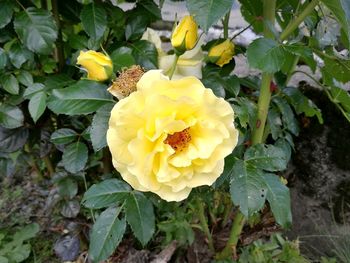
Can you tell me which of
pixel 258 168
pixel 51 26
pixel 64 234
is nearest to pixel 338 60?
pixel 258 168

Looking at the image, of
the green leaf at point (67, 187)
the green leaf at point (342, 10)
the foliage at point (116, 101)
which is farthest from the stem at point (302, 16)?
the green leaf at point (67, 187)

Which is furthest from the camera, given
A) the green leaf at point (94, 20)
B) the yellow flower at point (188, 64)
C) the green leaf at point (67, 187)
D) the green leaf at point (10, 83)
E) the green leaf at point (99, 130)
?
the green leaf at point (67, 187)

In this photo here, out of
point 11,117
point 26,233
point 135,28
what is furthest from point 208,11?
point 26,233

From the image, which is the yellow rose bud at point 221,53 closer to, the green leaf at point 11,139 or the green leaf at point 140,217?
the green leaf at point 140,217

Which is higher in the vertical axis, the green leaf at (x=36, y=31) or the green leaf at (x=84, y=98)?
the green leaf at (x=84, y=98)

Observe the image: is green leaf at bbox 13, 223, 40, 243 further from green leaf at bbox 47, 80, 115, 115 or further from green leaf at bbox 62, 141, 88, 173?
green leaf at bbox 47, 80, 115, 115

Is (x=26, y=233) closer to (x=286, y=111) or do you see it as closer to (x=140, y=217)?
(x=140, y=217)

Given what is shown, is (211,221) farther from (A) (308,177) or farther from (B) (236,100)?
(B) (236,100)
